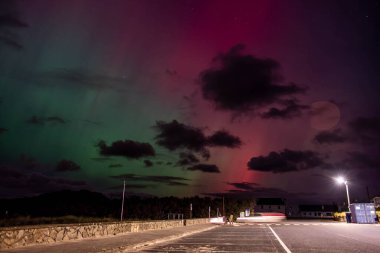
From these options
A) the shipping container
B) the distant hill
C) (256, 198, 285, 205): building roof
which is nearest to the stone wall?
the shipping container

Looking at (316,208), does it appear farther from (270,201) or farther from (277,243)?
(277,243)

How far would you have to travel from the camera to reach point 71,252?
10.3 m

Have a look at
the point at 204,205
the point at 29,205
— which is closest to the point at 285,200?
the point at 204,205

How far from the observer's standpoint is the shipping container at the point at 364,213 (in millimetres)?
40156

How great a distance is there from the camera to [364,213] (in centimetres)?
4100

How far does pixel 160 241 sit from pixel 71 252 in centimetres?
760

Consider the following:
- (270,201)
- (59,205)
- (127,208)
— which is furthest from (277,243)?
(270,201)

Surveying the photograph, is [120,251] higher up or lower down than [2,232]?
lower down

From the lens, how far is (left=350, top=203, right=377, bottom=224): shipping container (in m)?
40.2

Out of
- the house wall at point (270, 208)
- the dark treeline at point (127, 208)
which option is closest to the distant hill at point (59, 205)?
the dark treeline at point (127, 208)

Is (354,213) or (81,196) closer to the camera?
(354,213)

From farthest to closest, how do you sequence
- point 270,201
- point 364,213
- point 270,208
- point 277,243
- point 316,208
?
point 316,208, point 270,201, point 270,208, point 364,213, point 277,243

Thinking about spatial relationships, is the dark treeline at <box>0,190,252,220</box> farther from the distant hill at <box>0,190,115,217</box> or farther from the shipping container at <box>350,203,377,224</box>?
the shipping container at <box>350,203,377,224</box>

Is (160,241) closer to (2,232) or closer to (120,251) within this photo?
(120,251)
